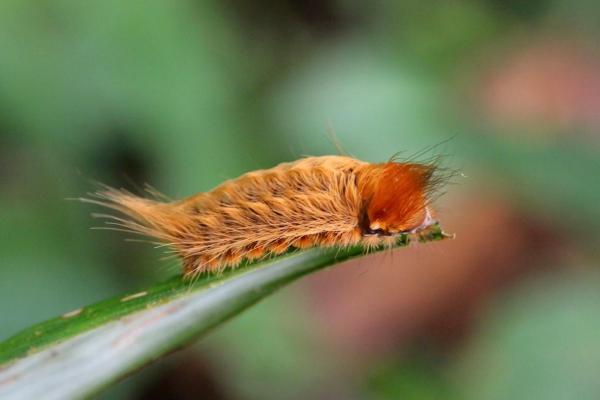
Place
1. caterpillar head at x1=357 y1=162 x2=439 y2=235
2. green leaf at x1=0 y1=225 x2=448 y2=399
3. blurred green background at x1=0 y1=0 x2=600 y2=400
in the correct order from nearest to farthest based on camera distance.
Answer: green leaf at x1=0 y1=225 x2=448 y2=399, caterpillar head at x1=357 y1=162 x2=439 y2=235, blurred green background at x1=0 y1=0 x2=600 y2=400

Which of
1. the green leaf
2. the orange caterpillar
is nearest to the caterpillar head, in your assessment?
the orange caterpillar

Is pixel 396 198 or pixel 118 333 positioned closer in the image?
pixel 118 333

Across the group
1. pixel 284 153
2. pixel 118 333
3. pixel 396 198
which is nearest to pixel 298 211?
pixel 396 198

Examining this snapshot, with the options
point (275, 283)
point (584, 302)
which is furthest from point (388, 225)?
point (584, 302)

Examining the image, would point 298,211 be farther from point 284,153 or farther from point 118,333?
point 284,153

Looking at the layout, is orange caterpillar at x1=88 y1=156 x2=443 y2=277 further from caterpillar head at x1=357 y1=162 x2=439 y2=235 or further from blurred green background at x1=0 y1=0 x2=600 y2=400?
blurred green background at x1=0 y1=0 x2=600 y2=400

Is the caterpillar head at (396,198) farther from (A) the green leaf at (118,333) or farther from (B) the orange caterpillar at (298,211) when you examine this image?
(A) the green leaf at (118,333)
